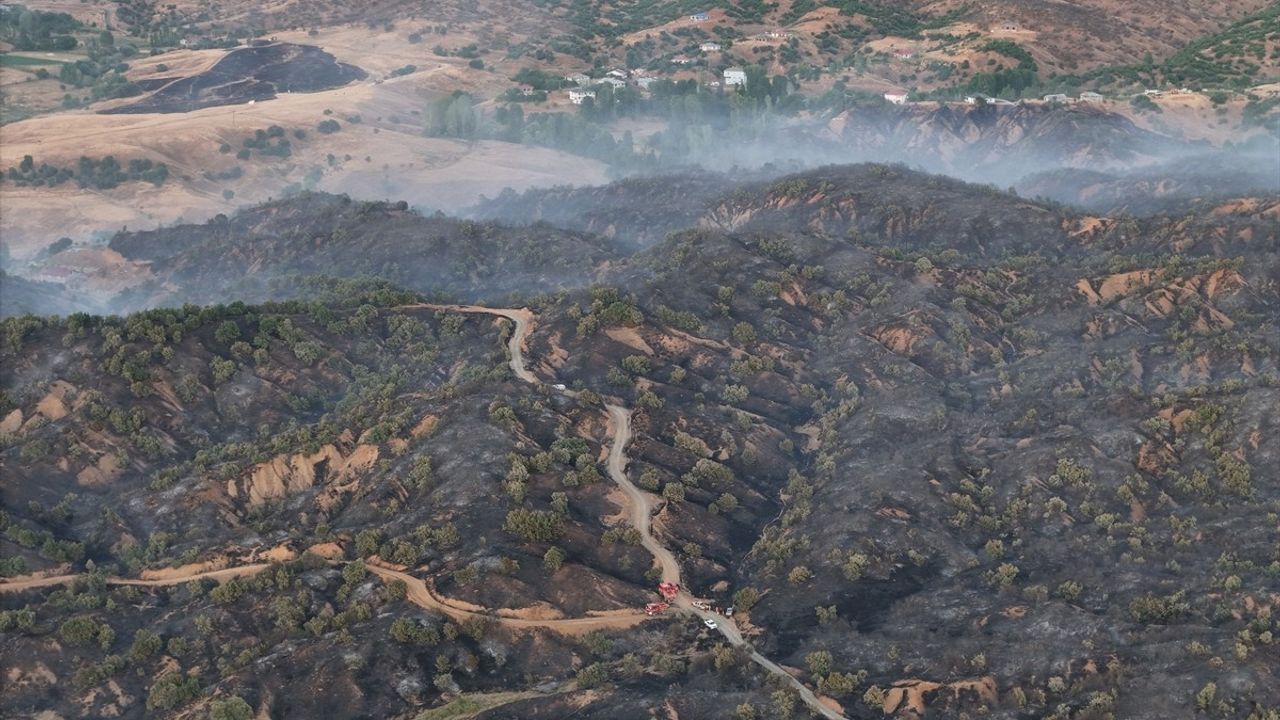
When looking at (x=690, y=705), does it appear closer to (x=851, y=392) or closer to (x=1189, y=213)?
(x=851, y=392)

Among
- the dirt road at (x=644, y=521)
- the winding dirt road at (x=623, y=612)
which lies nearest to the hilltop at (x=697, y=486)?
the winding dirt road at (x=623, y=612)

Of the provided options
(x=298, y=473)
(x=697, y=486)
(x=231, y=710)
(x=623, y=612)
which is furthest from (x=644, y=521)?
(x=231, y=710)

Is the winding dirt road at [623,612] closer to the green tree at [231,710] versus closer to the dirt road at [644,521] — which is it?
the dirt road at [644,521]

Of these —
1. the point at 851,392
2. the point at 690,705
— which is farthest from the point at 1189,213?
the point at 690,705

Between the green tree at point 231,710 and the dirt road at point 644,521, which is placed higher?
the dirt road at point 644,521

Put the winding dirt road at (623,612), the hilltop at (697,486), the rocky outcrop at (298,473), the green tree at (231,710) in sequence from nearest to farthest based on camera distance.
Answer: the green tree at (231,710)
the hilltop at (697,486)
the winding dirt road at (623,612)
the rocky outcrop at (298,473)

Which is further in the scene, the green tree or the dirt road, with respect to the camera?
the dirt road

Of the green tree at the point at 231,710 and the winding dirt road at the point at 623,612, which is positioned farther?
the winding dirt road at the point at 623,612

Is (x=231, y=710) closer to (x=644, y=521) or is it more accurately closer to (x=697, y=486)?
(x=644, y=521)

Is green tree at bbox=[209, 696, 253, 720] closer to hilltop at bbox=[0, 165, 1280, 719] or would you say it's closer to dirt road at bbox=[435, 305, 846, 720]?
hilltop at bbox=[0, 165, 1280, 719]

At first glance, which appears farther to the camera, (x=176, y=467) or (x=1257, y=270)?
(x=1257, y=270)

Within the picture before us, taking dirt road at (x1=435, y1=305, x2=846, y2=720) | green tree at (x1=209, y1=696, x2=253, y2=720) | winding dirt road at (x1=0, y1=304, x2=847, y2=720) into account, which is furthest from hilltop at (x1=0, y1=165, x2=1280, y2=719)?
green tree at (x1=209, y1=696, x2=253, y2=720)
